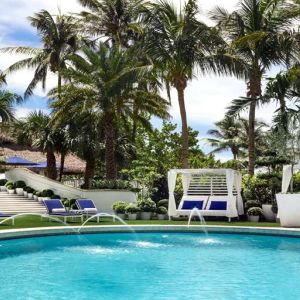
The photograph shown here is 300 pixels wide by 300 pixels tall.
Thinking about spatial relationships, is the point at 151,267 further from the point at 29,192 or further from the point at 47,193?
the point at 29,192

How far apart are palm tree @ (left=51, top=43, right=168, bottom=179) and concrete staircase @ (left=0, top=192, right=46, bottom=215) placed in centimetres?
403

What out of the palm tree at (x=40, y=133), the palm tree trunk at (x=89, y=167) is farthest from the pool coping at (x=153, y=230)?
the palm tree trunk at (x=89, y=167)

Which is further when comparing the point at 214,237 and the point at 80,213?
the point at 80,213

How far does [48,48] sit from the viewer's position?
3753cm

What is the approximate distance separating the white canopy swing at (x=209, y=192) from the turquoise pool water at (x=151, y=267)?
15.5 ft

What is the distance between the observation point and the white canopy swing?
21.6 m

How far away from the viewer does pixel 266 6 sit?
25484mm

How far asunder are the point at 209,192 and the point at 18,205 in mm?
9989

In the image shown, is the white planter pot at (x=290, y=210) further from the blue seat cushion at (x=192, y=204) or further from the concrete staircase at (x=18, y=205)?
the concrete staircase at (x=18, y=205)

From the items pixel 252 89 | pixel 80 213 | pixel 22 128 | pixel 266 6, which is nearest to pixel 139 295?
pixel 80 213

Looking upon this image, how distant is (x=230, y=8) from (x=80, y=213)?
1346cm

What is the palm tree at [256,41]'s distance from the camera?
24.6 m

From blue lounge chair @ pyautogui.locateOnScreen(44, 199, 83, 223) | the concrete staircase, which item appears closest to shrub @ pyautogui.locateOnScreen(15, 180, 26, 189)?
the concrete staircase

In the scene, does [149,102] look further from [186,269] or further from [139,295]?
[139,295]
